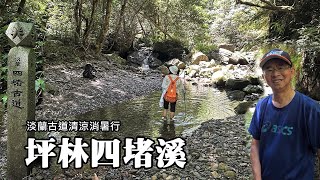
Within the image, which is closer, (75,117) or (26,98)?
(26,98)

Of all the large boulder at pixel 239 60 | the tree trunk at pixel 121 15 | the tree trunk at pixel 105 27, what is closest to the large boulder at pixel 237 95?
the tree trunk at pixel 105 27

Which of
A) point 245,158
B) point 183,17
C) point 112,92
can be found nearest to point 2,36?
point 112,92

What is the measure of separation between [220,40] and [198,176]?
31103 millimetres

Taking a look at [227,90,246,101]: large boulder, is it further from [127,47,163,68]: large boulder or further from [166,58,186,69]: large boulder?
[127,47,163,68]: large boulder

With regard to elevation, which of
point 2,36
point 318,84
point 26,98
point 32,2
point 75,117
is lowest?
point 75,117

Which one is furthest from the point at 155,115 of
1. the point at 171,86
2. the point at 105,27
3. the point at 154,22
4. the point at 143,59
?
the point at 154,22

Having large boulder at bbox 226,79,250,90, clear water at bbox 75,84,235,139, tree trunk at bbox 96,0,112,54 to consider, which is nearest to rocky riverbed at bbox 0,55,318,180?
clear water at bbox 75,84,235,139

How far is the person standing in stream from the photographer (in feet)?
6.50

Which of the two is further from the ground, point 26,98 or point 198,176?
point 26,98

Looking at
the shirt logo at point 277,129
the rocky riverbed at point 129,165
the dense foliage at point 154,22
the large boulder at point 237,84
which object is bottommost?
the rocky riverbed at point 129,165

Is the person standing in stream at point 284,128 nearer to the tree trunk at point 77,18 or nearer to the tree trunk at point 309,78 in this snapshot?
the tree trunk at point 309,78

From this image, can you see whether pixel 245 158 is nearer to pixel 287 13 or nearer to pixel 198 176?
pixel 198 176

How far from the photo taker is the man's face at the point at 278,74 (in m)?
2.09

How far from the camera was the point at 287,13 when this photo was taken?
5371 millimetres
